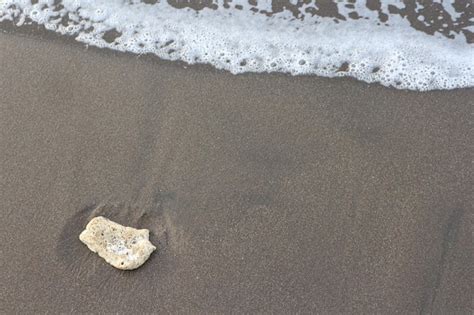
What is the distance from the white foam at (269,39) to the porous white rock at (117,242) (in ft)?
3.80

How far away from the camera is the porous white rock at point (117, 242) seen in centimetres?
218

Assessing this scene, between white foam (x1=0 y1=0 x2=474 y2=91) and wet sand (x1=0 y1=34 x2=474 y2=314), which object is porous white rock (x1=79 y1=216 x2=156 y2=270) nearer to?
wet sand (x1=0 y1=34 x2=474 y2=314)

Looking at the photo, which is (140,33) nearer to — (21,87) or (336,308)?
(21,87)

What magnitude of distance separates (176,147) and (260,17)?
3.91 ft

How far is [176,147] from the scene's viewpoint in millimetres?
2535

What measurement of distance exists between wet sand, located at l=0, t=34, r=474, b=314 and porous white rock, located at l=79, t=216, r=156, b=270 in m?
0.04

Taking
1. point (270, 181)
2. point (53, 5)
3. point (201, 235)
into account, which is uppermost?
point (53, 5)

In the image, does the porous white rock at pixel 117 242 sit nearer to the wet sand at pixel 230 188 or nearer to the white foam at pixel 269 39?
the wet sand at pixel 230 188

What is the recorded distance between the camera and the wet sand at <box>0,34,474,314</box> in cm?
212

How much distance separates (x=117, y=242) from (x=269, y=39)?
1604 millimetres

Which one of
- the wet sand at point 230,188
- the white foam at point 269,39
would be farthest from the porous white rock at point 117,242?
the white foam at point 269,39

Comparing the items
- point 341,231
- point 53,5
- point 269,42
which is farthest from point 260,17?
point 341,231

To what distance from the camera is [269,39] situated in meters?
3.10

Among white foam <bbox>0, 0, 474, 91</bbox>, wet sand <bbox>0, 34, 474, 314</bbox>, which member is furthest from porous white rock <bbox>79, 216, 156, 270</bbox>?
white foam <bbox>0, 0, 474, 91</bbox>
